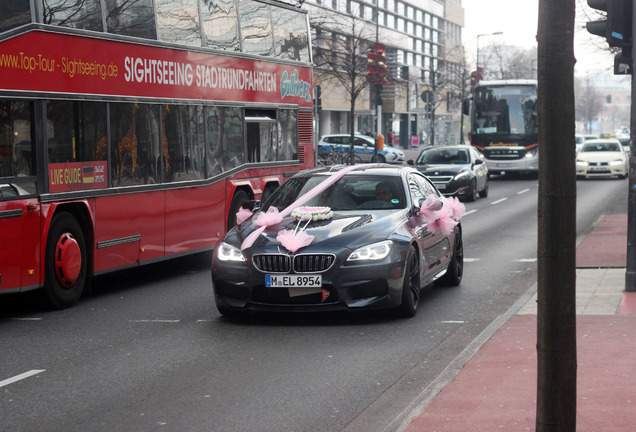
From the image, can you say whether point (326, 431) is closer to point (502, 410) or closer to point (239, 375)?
point (502, 410)

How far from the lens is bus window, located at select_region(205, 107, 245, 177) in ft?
47.2

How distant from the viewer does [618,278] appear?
12336 mm

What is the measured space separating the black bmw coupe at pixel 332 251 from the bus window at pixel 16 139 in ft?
6.90

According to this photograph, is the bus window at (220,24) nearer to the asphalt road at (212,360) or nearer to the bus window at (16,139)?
the asphalt road at (212,360)

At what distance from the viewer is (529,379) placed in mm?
6992

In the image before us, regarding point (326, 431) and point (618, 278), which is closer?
point (326, 431)

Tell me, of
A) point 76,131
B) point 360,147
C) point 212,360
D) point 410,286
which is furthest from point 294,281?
point 360,147

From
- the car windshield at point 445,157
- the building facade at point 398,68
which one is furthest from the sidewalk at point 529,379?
→ the building facade at point 398,68

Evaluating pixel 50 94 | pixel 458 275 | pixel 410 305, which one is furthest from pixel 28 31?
pixel 458 275

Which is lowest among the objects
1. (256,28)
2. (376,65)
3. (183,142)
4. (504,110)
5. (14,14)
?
(183,142)

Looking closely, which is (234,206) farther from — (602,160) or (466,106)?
(602,160)

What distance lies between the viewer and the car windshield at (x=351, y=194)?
35.2 feet

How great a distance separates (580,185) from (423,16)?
73978 mm

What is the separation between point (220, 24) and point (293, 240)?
603 cm
